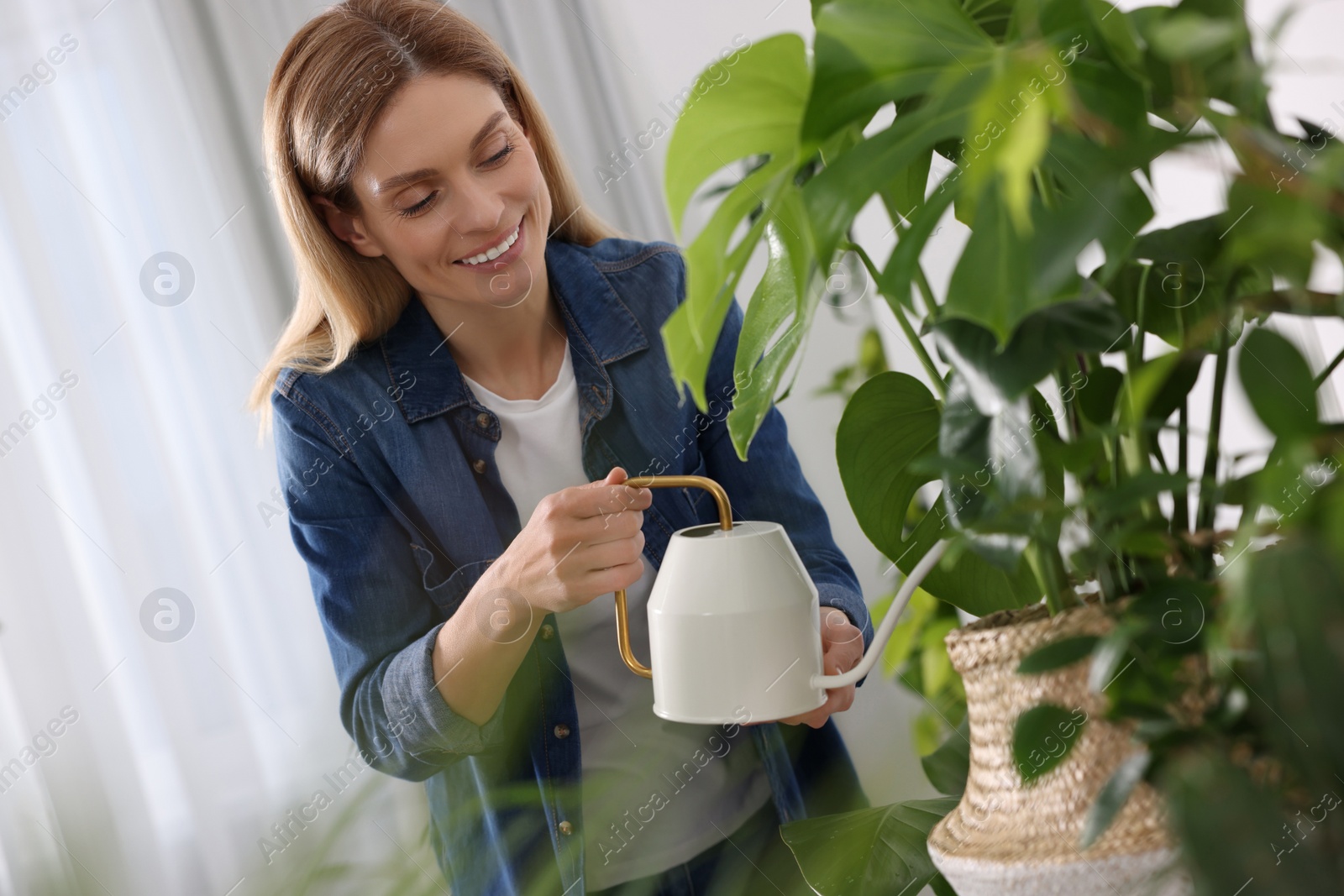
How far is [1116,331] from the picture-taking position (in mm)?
Result: 346

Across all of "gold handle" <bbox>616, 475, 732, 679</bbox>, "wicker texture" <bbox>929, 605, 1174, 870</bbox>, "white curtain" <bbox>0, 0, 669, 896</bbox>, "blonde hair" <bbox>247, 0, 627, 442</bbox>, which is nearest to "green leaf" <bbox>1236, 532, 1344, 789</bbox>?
"wicker texture" <bbox>929, 605, 1174, 870</bbox>

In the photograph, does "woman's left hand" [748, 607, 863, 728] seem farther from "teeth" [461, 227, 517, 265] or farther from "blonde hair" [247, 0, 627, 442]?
"blonde hair" [247, 0, 627, 442]

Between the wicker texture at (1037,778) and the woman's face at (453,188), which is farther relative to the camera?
the woman's face at (453,188)

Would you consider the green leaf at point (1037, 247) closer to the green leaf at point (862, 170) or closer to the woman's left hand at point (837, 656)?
the green leaf at point (862, 170)

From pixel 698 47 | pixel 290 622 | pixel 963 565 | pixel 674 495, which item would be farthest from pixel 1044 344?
pixel 290 622

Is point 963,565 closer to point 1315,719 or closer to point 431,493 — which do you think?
point 1315,719

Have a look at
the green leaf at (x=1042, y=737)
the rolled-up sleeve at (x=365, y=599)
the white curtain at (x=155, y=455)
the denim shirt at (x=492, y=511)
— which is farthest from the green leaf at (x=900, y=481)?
the white curtain at (x=155, y=455)

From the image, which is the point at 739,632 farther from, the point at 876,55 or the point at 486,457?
the point at 486,457

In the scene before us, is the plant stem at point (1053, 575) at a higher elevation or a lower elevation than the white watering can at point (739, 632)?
higher

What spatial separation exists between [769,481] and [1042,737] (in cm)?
71

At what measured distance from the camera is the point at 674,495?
114 cm

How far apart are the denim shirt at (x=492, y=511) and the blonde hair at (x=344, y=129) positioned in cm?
4

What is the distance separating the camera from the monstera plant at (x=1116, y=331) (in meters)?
0.28

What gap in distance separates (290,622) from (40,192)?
2.69 feet
